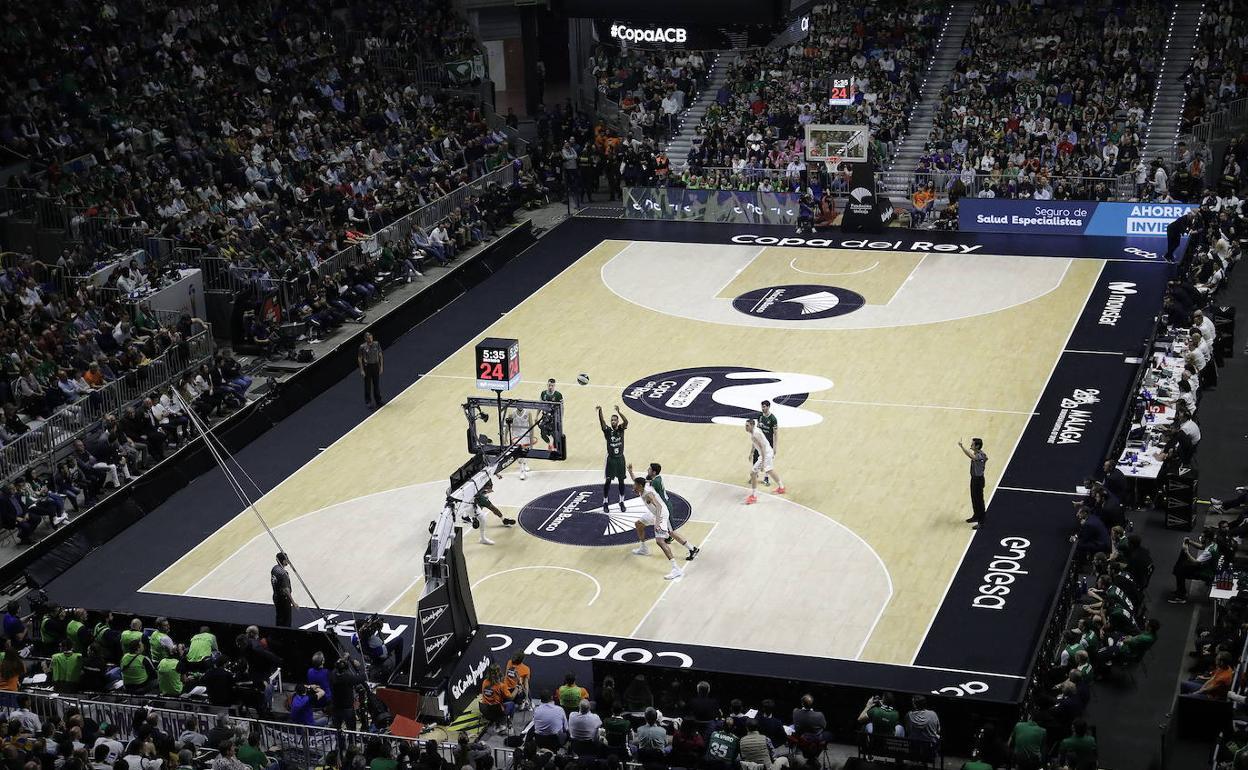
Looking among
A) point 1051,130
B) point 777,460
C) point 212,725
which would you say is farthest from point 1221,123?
point 212,725

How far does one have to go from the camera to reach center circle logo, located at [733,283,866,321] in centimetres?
3947

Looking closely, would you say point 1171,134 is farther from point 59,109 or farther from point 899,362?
point 59,109

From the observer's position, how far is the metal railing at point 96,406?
30375 mm

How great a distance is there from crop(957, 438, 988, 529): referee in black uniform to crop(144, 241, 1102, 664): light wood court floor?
389 millimetres

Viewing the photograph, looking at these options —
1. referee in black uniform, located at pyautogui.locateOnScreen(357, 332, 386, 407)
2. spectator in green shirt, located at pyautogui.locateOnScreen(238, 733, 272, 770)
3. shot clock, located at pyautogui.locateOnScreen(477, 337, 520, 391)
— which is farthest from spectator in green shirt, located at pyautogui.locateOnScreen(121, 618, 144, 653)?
referee in black uniform, located at pyautogui.locateOnScreen(357, 332, 386, 407)

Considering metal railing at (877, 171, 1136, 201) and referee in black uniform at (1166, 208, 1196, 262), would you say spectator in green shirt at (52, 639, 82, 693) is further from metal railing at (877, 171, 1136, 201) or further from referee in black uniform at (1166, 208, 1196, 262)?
metal railing at (877, 171, 1136, 201)

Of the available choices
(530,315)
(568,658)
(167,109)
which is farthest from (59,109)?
(568,658)

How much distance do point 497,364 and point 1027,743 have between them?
1067cm

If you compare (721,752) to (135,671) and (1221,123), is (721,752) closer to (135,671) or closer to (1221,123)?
(135,671)

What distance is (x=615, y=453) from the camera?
28.9 m

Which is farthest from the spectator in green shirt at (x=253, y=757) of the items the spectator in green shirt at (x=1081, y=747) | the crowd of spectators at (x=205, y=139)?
the crowd of spectators at (x=205, y=139)

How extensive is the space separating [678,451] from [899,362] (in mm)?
6645

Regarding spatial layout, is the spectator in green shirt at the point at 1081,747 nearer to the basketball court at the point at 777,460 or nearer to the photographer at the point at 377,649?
the basketball court at the point at 777,460

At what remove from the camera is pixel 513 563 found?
27719 mm
